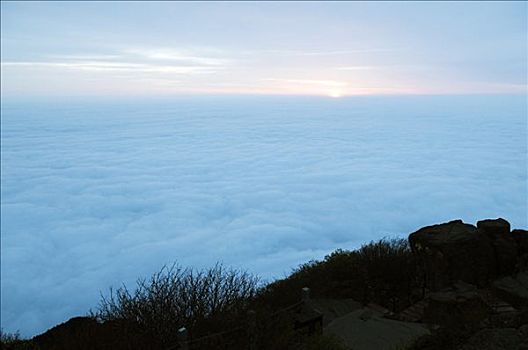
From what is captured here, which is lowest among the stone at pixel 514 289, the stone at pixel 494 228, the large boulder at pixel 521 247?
the stone at pixel 514 289

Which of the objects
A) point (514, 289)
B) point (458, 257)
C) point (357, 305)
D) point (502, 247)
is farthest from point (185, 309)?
point (502, 247)

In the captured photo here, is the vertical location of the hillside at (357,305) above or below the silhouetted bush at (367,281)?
above

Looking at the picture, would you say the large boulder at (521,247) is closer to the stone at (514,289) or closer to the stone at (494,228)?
the stone at (494,228)

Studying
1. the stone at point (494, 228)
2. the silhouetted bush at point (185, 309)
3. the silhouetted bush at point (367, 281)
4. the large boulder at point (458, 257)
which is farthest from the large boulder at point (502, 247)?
the silhouetted bush at point (185, 309)

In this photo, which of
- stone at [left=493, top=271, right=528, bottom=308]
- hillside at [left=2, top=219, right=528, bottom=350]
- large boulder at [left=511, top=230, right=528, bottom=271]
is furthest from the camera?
large boulder at [left=511, top=230, right=528, bottom=271]

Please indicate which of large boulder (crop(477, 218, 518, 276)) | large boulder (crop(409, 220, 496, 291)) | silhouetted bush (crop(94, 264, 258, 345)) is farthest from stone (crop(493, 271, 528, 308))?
silhouetted bush (crop(94, 264, 258, 345))

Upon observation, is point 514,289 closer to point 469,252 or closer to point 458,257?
point 469,252

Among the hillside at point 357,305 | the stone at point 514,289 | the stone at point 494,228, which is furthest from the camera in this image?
the stone at point 494,228

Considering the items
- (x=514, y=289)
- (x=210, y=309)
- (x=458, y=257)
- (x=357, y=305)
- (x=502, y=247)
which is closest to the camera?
(x=210, y=309)

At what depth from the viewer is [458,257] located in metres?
21.5

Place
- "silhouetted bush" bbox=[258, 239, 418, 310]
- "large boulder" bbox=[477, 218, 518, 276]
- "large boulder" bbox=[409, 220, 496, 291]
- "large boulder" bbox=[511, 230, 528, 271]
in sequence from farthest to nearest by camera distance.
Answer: "silhouetted bush" bbox=[258, 239, 418, 310] → "large boulder" bbox=[511, 230, 528, 271] → "large boulder" bbox=[477, 218, 518, 276] → "large boulder" bbox=[409, 220, 496, 291]

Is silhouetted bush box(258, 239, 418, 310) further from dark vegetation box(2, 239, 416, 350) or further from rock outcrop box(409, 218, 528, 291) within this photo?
rock outcrop box(409, 218, 528, 291)

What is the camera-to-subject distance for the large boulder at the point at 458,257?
846 inches

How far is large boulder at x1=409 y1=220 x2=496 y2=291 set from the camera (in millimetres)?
21492
